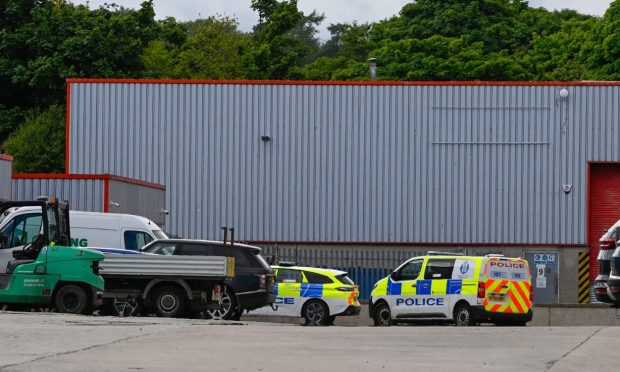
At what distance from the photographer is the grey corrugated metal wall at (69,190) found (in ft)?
114

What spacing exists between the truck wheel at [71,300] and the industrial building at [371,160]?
16953 millimetres

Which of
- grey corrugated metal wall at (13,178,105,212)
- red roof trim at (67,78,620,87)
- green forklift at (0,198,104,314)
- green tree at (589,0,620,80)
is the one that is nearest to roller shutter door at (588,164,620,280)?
red roof trim at (67,78,620,87)

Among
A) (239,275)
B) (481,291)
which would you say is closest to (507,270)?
(481,291)

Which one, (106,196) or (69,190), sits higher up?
(69,190)

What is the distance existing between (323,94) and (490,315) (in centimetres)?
1625

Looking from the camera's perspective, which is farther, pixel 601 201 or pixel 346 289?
pixel 601 201

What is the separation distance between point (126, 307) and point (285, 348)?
9.87 metres

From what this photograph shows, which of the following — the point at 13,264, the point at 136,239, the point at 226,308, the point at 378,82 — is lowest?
the point at 226,308

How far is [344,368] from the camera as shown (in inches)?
563

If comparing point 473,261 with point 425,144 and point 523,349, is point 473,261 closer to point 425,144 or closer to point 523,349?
point 523,349

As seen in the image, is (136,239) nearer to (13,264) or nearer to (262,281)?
(262,281)

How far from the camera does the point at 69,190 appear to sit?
3503 centimetres

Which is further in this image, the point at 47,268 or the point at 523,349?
the point at 47,268

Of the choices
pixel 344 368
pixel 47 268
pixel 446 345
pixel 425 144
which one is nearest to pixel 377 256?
pixel 425 144
